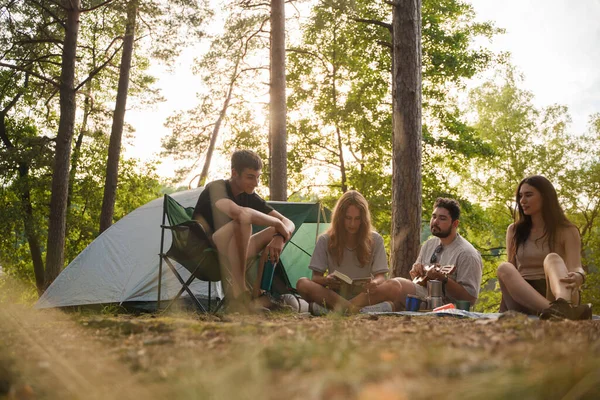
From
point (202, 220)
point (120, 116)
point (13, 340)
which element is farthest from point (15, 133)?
point (13, 340)

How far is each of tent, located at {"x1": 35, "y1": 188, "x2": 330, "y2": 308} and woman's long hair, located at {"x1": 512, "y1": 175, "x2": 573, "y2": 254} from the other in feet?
8.18

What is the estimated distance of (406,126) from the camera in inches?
252

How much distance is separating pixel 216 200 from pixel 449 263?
1877 mm

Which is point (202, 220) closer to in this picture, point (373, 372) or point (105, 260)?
point (105, 260)

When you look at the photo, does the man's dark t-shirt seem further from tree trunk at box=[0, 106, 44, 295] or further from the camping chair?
tree trunk at box=[0, 106, 44, 295]

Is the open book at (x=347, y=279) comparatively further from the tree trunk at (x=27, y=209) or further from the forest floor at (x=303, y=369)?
the tree trunk at (x=27, y=209)

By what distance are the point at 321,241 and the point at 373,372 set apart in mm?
3902

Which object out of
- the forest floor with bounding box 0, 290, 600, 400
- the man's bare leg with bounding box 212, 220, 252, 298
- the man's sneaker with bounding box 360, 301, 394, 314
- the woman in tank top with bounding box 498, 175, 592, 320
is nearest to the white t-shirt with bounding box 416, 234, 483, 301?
the woman in tank top with bounding box 498, 175, 592, 320

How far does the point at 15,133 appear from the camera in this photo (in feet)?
53.7

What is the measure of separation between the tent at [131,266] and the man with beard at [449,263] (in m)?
1.80

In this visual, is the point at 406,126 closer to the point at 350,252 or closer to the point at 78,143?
the point at 350,252

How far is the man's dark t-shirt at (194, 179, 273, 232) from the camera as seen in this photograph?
15.4ft

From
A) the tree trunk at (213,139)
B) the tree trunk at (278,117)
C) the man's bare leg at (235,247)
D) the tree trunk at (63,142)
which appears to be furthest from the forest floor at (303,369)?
the tree trunk at (213,139)

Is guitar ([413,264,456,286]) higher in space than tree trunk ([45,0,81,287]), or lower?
lower
